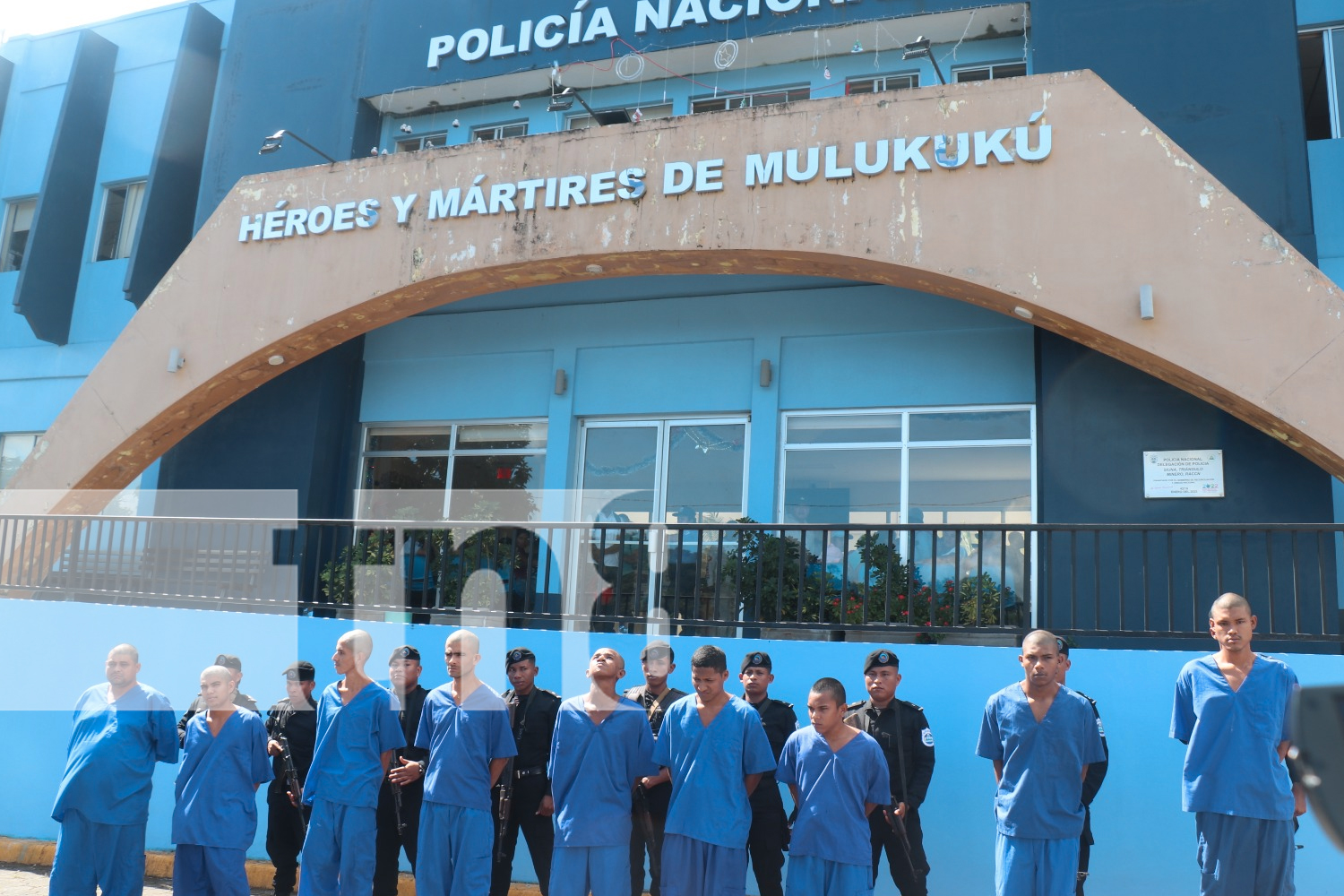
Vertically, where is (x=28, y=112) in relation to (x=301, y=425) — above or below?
above

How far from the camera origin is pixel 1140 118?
857cm

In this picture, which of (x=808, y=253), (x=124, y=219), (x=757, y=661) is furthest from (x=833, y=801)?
(x=124, y=219)

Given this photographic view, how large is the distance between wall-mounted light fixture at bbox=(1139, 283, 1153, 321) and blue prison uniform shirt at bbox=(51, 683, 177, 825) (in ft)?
23.1

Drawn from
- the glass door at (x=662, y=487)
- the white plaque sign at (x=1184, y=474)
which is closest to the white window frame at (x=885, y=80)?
the glass door at (x=662, y=487)

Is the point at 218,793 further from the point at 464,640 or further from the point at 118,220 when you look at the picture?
the point at 118,220

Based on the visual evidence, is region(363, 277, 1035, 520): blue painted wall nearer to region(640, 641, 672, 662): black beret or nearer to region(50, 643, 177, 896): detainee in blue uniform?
region(640, 641, 672, 662): black beret

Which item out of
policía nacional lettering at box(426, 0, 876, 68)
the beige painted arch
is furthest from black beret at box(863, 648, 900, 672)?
Answer: policía nacional lettering at box(426, 0, 876, 68)

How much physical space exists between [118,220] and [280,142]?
3.95 metres

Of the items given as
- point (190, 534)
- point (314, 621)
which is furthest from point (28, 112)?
point (314, 621)

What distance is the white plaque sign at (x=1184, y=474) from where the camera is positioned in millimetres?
8844

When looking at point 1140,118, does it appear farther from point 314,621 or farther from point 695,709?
point 314,621

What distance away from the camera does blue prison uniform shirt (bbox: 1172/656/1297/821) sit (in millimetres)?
5211

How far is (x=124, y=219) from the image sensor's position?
48.1 ft

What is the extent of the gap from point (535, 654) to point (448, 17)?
769cm
